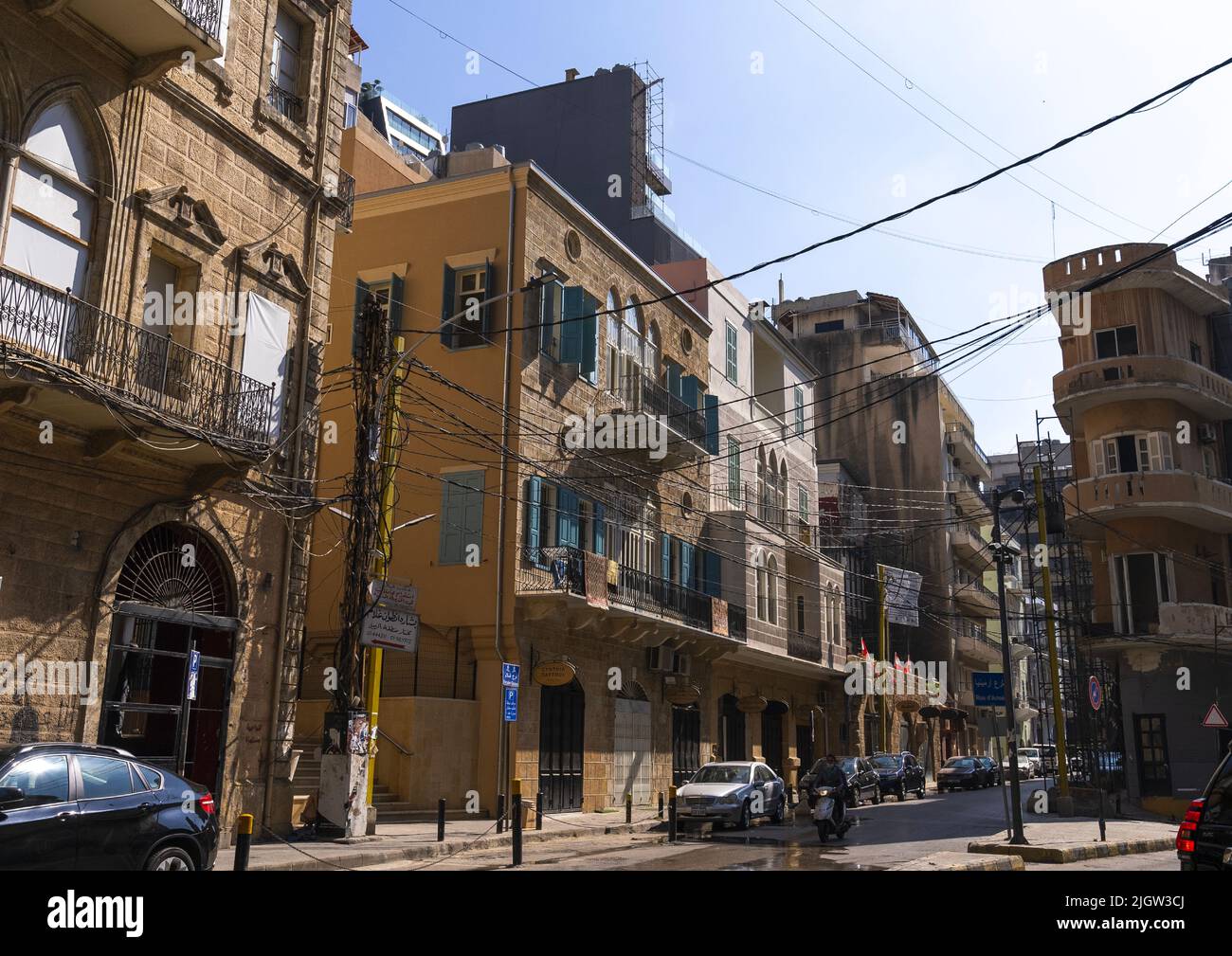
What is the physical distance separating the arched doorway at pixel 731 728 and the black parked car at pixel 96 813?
25810 mm

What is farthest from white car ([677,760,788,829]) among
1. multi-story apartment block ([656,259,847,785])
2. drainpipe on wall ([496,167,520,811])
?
multi-story apartment block ([656,259,847,785])

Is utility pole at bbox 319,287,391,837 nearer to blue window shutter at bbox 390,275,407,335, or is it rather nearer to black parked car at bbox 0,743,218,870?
black parked car at bbox 0,743,218,870

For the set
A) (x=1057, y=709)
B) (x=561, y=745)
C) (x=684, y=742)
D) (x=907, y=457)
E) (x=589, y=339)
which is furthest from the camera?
(x=907, y=457)

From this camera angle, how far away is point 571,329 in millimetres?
27250

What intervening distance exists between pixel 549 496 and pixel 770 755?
1742cm

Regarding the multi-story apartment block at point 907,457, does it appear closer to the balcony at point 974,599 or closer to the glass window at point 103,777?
the balcony at point 974,599

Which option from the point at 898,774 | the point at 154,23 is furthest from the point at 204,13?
the point at 898,774

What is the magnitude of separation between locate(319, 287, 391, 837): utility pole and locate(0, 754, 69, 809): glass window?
7992 millimetres

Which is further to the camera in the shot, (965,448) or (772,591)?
(965,448)

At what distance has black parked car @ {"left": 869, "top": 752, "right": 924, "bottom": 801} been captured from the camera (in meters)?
36.2

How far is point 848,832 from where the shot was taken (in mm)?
22719

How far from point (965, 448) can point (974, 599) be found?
29.5ft

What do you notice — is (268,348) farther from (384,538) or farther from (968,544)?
(968,544)
